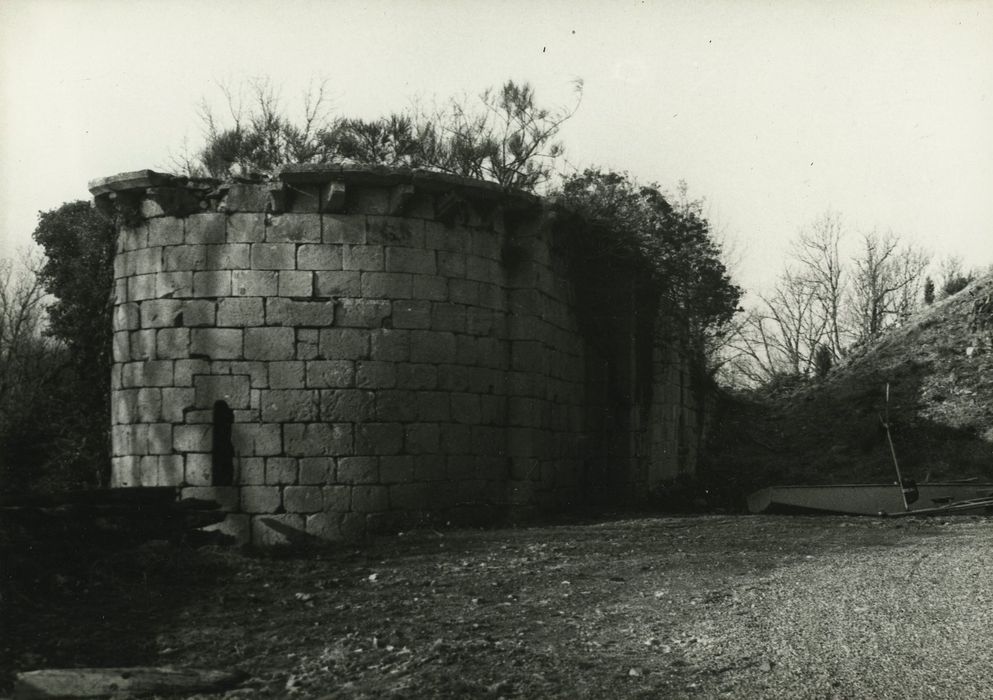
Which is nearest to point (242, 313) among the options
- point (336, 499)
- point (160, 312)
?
point (160, 312)

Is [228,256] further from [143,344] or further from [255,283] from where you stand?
[143,344]

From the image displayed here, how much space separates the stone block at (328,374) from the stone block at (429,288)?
3.72 feet

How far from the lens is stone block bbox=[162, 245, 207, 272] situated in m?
10.9

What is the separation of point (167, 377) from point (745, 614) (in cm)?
692

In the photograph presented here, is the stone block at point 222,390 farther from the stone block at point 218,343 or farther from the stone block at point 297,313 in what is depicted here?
the stone block at point 297,313

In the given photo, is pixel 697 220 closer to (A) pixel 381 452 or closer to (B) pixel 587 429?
(B) pixel 587 429

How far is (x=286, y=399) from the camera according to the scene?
10.7 m

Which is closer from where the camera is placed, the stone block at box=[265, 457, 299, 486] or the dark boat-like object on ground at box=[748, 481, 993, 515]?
the stone block at box=[265, 457, 299, 486]

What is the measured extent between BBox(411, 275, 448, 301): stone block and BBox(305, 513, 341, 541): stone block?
8.34 feet

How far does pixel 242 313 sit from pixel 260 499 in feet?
6.50

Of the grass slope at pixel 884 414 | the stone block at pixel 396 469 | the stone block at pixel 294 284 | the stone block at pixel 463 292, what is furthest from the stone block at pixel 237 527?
the grass slope at pixel 884 414

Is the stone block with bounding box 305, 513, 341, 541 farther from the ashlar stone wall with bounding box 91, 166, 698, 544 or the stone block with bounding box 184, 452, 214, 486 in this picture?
the stone block with bounding box 184, 452, 214, 486

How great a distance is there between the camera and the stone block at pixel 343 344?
10727 millimetres

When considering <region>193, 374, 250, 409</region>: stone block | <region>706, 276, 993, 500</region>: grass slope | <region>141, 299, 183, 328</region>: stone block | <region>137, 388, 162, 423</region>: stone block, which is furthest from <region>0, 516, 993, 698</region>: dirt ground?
<region>706, 276, 993, 500</region>: grass slope
